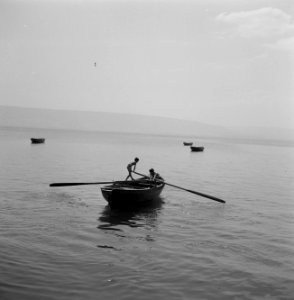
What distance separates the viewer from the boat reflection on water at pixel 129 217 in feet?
63.0

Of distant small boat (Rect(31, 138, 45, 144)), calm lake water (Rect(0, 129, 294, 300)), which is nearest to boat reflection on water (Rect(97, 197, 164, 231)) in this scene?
calm lake water (Rect(0, 129, 294, 300))

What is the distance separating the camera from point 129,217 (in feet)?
68.6

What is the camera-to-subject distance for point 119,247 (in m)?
15.4

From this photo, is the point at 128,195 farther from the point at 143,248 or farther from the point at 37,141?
the point at 37,141

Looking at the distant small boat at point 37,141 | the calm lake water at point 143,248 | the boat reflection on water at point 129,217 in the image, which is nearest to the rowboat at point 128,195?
the boat reflection on water at point 129,217

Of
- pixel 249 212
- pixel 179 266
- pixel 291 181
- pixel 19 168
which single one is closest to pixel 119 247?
pixel 179 266

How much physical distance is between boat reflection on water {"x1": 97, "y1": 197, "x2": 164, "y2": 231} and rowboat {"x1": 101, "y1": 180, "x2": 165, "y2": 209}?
372mm

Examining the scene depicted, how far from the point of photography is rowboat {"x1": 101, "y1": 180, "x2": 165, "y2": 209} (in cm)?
2120

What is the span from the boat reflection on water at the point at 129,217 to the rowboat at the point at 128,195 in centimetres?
37

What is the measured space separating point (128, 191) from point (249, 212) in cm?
838

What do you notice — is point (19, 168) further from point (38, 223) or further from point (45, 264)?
point (45, 264)

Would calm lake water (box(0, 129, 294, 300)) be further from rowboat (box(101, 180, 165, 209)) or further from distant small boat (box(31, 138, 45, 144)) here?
distant small boat (box(31, 138, 45, 144))

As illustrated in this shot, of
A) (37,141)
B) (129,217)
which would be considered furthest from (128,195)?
(37,141)

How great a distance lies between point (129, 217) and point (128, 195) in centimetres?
129
